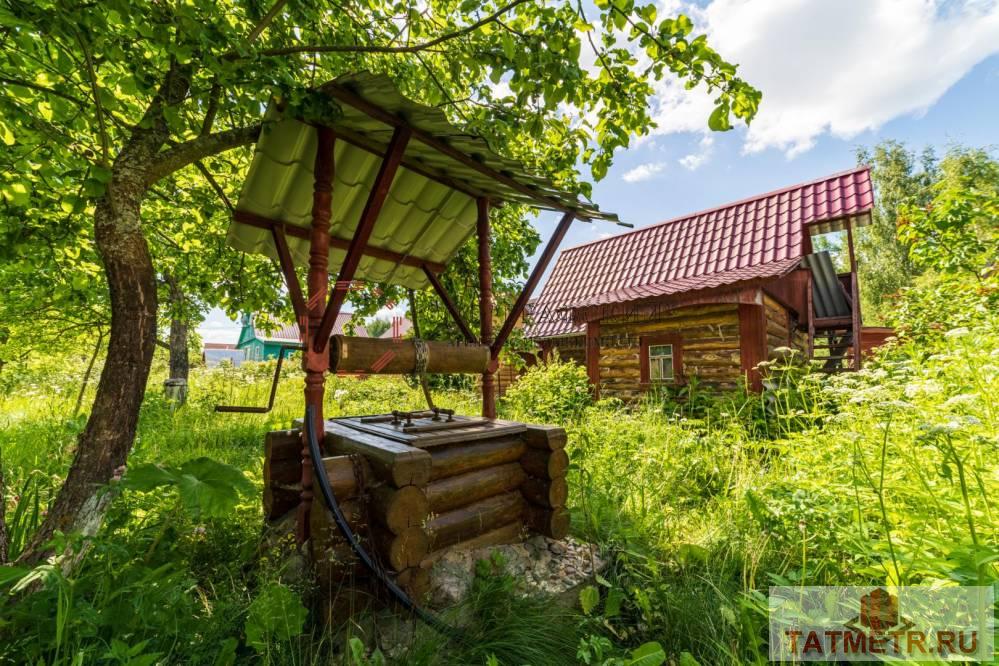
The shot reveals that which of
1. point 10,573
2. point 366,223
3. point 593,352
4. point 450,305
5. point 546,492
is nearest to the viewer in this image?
point 10,573

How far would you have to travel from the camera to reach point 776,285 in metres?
8.73

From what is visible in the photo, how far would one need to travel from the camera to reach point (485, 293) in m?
3.45

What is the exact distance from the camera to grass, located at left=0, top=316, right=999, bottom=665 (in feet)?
5.37

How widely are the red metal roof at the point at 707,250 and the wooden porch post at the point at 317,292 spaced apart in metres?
4.49

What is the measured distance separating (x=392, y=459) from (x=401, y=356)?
27.4 inches

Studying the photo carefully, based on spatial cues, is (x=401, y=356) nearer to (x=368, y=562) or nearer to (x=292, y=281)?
(x=292, y=281)

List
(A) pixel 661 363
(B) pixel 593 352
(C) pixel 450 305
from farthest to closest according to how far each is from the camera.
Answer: (B) pixel 593 352 → (A) pixel 661 363 → (C) pixel 450 305

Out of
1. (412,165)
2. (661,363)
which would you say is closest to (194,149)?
(412,165)

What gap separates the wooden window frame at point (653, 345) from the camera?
8219 millimetres

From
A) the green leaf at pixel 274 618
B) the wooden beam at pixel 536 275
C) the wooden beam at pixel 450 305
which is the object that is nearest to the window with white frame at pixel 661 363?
the wooden beam at pixel 450 305

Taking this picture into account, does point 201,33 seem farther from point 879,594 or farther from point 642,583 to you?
point 879,594

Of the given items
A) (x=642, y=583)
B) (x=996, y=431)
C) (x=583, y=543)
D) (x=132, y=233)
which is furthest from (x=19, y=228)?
(x=996, y=431)

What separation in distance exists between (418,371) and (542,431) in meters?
1.01

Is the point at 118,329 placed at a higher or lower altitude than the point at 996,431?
higher
